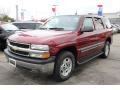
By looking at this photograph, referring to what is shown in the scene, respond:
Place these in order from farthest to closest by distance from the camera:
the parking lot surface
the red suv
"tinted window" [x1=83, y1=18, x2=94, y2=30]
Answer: "tinted window" [x1=83, y1=18, x2=94, y2=30] → the parking lot surface → the red suv

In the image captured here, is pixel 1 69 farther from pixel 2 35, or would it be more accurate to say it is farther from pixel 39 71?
pixel 2 35

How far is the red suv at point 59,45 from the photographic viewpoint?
444 centimetres

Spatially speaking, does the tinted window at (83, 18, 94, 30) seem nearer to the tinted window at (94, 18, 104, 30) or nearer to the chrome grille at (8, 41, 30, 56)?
the tinted window at (94, 18, 104, 30)

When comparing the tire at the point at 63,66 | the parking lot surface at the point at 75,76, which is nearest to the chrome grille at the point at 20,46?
the parking lot surface at the point at 75,76

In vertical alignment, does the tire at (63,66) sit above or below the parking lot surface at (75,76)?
above

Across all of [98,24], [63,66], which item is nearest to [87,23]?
[98,24]

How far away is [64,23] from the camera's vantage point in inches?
231

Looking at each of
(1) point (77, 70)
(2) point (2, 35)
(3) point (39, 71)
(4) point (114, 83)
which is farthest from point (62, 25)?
(2) point (2, 35)

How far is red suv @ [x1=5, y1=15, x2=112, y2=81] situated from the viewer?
444 cm

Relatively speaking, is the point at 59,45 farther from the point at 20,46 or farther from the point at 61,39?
the point at 20,46

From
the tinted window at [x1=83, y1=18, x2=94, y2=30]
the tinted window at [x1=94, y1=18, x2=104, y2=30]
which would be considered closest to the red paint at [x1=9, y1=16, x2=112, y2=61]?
the tinted window at [x1=83, y1=18, x2=94, y2=30]

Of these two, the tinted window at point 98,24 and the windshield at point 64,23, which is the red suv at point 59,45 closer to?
the windshield at point 64,23
